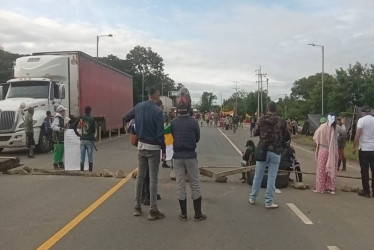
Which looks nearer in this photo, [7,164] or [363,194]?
[363,194]

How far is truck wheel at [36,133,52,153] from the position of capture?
63.1ft

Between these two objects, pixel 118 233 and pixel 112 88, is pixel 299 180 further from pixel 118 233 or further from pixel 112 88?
pixel 112 88

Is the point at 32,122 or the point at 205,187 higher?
the point at 32,122

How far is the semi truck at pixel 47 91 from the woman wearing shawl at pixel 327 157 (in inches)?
345

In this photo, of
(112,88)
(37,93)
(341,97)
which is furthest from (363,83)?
(37,93)

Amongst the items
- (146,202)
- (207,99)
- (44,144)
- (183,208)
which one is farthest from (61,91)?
(207,99)

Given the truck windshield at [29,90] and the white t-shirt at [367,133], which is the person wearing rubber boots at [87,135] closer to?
the white t-shirt at [367,133]

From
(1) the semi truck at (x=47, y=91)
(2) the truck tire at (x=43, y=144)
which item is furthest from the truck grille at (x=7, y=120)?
(2) the truck tire at (x=43, y=144)

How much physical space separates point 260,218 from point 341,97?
51379mm

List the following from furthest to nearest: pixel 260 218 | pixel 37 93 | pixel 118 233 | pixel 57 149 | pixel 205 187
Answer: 1. pixel 37 93
2. pixel 57 149
3. pixel 205 187
4. pixel 260 218
5. pixel 118 233

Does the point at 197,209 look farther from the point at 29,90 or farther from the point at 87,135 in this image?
the point at 29,90

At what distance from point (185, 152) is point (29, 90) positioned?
14844mm

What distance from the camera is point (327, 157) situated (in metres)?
10.5

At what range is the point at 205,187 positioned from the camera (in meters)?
10.8
